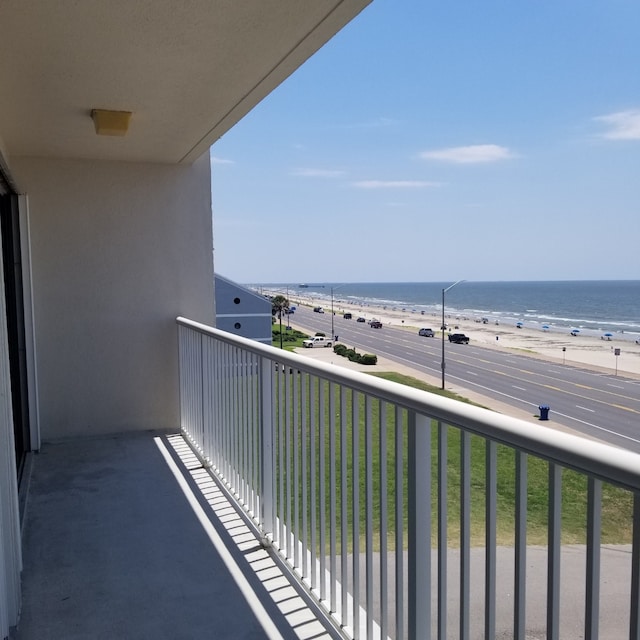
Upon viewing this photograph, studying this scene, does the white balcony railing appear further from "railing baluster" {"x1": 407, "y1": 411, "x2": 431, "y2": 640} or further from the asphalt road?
the asphalt road

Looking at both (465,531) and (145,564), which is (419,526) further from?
(145,564)

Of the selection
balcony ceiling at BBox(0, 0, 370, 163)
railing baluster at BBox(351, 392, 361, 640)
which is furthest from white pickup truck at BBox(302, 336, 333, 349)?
railing baluster at BBox(351, 392, 361, 640)

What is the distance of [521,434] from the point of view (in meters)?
1.04

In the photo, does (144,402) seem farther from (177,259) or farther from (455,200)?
(455,200)

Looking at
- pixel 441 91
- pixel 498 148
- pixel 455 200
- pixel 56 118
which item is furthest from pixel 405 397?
pixel 455 200

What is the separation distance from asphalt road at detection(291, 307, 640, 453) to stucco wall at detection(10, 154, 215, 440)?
312 cm

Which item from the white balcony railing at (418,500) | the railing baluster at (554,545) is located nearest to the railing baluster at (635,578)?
the white balcony railing at (418,500)

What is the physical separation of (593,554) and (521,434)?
215 mm

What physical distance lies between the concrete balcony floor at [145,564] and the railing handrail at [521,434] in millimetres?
989

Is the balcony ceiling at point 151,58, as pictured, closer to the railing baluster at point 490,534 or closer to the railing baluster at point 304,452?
the railing baluster at point 304,452

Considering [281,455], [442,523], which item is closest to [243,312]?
[281,455]

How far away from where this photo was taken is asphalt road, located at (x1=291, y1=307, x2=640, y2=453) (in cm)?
507

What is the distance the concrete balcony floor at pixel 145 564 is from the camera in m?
2.13

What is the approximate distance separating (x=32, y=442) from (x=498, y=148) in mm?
78495
